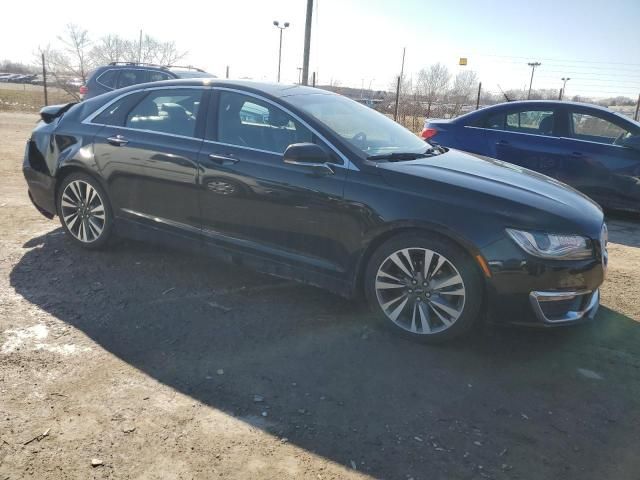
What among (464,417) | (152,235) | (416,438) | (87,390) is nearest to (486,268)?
(464,417)

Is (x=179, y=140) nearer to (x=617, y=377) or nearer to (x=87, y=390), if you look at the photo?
(x=87, y=390)

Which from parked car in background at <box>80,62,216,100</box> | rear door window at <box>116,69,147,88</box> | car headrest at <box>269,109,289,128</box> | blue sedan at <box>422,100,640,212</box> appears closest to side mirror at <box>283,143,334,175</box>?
car headrest at <box>269,109,289,128</box>

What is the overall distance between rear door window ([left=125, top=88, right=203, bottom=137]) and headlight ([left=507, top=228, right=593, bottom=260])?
2582 millimetres

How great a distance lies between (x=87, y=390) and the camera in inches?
113

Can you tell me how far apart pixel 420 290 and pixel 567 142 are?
16.1 ft

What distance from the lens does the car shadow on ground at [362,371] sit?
2553mm

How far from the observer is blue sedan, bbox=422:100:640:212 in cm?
704

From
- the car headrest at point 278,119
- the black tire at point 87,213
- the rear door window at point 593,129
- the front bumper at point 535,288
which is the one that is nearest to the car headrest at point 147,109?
the black tire at point 87,213

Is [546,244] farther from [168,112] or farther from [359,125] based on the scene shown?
[168,112]

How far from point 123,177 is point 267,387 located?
2.48 metres

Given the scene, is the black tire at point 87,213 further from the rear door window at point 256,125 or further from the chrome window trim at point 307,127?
the rear door window at point 256,125

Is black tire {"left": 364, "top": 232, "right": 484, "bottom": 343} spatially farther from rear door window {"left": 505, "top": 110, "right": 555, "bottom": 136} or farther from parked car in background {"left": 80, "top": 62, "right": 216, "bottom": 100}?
parked car in background {"left": 80, "top": 62, "right": 216, "bottom": 100}

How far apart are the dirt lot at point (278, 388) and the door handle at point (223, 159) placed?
3.27 ft

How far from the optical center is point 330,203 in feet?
12.0
